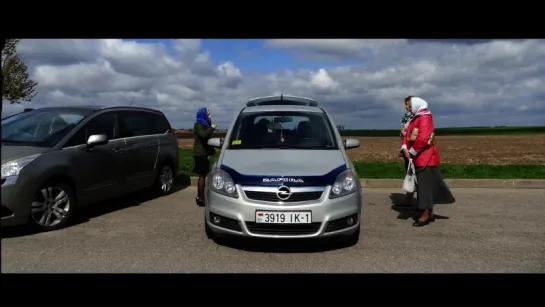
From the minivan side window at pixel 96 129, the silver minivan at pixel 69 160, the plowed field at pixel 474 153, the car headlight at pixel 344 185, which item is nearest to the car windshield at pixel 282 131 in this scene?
the car headlight at pixel 344 185

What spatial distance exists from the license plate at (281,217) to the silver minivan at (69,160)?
2.89m

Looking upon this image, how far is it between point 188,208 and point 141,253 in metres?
2.62

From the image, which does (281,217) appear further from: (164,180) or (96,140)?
(164,180)

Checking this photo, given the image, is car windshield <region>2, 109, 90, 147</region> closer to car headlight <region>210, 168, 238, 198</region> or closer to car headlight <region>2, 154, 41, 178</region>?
car headlight <region>2, 154, 41, 178</region>

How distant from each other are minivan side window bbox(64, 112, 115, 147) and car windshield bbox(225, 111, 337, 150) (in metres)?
2.23

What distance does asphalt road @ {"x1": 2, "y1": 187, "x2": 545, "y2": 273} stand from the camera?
447cm

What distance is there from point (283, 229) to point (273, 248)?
1.65 ft

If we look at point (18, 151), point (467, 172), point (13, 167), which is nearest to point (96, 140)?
point (18, 151)

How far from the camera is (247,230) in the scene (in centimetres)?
477

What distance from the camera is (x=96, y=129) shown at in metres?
6.80

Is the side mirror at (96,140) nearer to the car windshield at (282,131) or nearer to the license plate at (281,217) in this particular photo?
the car windshield at (282,131)

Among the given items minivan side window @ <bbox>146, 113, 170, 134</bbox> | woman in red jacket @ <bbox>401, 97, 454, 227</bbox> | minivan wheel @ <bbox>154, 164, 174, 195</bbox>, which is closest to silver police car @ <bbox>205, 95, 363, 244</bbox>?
woman in red jacket @ <bbox>401, 97, 454, 227</bbox>
